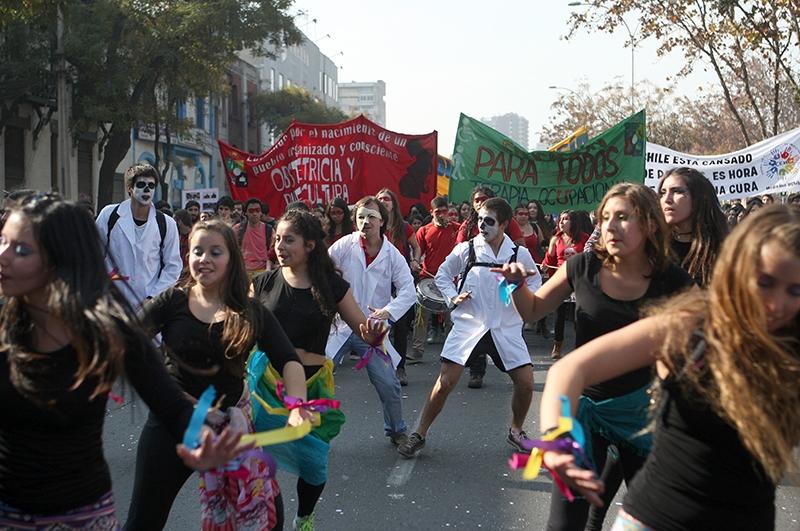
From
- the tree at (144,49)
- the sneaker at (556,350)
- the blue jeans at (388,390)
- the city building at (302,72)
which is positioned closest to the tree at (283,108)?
the city building at (302,72)

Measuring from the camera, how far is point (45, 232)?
2.70 m

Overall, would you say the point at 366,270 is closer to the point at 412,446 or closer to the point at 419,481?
the point at 412,446

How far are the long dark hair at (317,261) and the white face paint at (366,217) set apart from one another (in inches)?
92.9

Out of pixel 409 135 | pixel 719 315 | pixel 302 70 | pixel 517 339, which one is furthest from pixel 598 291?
pixel 302 70

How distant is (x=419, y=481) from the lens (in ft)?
20.2

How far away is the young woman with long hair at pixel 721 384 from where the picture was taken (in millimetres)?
2396

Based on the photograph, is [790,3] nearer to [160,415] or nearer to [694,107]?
[160,415]

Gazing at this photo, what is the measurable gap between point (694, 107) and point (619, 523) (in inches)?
2063

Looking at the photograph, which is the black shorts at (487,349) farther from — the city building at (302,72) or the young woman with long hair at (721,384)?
the city building at (302,72)

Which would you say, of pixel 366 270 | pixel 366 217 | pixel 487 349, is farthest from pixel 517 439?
pixel 366 217

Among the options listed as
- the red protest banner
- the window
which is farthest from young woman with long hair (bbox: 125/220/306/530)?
the window

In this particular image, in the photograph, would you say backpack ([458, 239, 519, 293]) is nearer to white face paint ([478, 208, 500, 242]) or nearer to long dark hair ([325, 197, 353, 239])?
white face paint ([478, 208, 500, 242])

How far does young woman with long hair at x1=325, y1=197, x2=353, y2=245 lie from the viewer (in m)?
10.2

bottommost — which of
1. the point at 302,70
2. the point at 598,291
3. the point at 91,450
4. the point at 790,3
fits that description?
the point at 91,450
